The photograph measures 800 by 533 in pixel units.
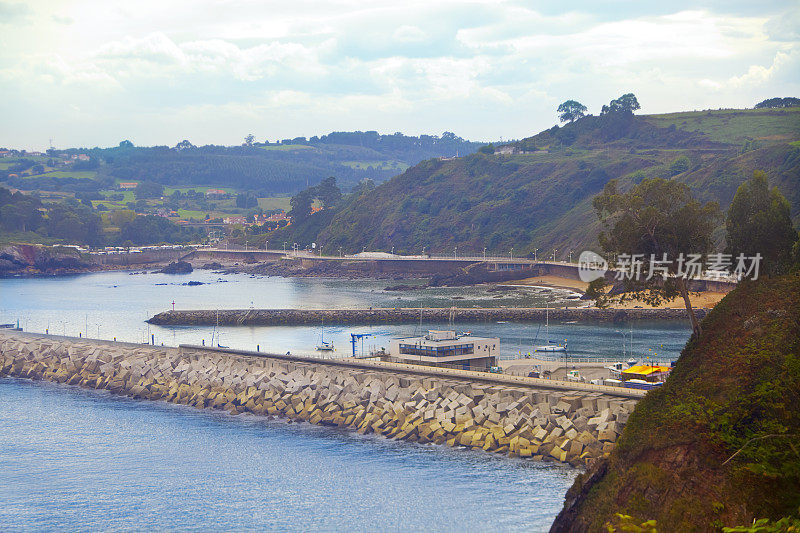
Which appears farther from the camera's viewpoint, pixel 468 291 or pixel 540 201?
pixel 540 201

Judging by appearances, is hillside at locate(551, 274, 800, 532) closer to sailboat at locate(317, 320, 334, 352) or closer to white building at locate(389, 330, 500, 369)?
white building at locate(389, 330, 500, 369)

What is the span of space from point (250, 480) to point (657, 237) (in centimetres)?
2098

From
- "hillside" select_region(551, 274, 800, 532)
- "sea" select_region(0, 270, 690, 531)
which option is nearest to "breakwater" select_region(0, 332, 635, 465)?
"sea" select_region(0, 270, 690, 531)

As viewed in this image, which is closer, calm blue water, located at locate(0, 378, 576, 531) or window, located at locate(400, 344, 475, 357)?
calm blue water, located at locate(0, 378, 576, 531)

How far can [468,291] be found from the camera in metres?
132

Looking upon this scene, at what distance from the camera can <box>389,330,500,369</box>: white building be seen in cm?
5612

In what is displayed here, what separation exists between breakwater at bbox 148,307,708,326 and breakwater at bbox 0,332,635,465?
27711mm

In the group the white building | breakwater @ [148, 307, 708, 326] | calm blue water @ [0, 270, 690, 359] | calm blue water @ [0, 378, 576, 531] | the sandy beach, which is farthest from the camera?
breakwater @ [148, 307, 708, 326]

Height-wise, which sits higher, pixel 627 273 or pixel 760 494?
pixel 627 273

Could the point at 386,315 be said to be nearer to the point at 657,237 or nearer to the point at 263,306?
the point at 263,306

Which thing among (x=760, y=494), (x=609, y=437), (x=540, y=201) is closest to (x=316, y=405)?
(x=609, y=437)

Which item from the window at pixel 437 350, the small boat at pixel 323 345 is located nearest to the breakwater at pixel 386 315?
the small boat at pixel 323 345

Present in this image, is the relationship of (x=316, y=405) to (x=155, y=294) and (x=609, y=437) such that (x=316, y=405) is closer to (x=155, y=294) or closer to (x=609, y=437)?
(x=609, y=437)

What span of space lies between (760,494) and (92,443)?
35493 mm
